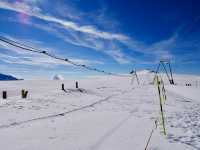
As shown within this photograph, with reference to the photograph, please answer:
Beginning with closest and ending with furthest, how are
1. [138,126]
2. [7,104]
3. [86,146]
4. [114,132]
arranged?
[86,146], [114,132], [138,126], [7,104]

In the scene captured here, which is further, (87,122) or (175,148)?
(87,122)

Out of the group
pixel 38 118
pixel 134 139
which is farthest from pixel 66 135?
pixel 38 118

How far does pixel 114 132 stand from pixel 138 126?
5.01 feet

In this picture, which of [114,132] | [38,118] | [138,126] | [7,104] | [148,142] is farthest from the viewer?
[7,104]

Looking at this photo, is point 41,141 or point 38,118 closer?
point 41,141

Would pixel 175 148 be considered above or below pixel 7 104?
below

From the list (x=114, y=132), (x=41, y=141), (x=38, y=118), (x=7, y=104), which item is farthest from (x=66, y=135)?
(x=7, y=104)

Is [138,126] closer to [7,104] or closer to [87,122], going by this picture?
[87,122]

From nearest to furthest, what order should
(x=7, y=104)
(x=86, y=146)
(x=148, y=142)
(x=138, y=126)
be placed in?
1. (x=86, y=146)
2. (x=148, y=142)
3. (x=138, y=126)
4. (x=7, y=104)

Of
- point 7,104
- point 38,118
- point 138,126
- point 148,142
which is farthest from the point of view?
point 7,104

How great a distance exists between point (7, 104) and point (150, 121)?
828 centimetres

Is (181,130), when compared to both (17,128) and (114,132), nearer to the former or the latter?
(114,132)

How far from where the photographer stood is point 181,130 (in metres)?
8.57

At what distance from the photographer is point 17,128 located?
809 centimetres
